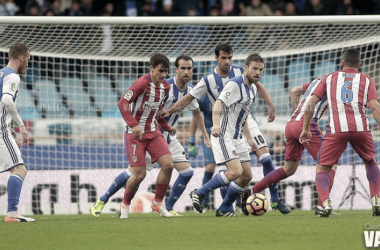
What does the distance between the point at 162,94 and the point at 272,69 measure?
14.9 feet

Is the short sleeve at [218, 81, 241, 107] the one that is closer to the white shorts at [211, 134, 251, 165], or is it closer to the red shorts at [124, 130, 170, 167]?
the white shorts at [211, 134, 251, 165]

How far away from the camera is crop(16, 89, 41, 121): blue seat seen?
12.3 m

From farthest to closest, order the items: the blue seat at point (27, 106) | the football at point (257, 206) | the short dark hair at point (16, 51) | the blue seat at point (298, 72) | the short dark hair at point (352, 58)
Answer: the blue seat at point (27, 106), the blue seat at point (298, 72), the football at point (257, 206), the short dark hair at point (16, 51), the short dark hair at point (352, 58)

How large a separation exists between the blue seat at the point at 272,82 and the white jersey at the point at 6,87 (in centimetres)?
601

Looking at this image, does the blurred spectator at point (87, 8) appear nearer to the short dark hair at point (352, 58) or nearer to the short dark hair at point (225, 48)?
the short dark hair at point (225, 48)

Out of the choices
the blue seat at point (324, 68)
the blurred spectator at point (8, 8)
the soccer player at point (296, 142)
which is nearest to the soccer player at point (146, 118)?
the soccer player at point (296, 142)

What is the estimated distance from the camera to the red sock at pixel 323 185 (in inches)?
290

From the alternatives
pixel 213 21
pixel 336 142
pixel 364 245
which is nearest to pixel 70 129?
pixel 213 21

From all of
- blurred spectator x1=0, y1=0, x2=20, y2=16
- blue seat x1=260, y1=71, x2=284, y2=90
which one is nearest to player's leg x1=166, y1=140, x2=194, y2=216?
blue seat x1=260, y1=71, x2=284, y2=90

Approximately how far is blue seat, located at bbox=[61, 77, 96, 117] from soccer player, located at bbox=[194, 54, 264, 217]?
191 inches

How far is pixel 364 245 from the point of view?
5012 mm

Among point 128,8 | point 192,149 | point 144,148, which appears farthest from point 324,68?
point 128,8

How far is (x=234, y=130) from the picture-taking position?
8.28 metres

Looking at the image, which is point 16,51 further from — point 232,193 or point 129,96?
point 232,193
